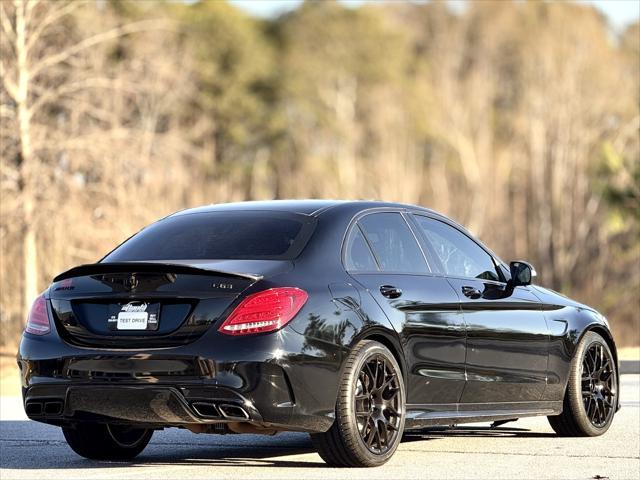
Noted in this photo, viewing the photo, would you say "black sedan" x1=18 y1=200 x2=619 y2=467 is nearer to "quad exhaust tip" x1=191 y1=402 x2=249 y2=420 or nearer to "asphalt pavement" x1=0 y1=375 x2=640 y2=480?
"quad exhaust tip" x1=191 y1=402 x2=249 y2=420

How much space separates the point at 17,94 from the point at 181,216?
16.8m

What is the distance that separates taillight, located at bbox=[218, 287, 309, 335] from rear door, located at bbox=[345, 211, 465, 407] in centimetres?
77

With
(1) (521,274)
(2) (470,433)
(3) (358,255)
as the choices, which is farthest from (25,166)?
(3) (358,255)

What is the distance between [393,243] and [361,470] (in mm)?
1575

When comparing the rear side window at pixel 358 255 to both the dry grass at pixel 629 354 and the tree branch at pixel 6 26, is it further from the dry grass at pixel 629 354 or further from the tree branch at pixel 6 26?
the tree branch at pixel 6 26

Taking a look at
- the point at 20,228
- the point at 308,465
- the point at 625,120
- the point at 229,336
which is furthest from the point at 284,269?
the point at 625,120

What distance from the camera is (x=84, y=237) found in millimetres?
26781

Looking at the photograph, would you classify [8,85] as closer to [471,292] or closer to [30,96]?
[30,96]

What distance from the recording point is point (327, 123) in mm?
78375

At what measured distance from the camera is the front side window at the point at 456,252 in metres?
9.59

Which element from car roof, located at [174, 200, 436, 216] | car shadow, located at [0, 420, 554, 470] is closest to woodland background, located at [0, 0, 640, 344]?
car shadow, located at [0, 420, 554, 470]

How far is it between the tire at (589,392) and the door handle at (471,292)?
111 centimetres

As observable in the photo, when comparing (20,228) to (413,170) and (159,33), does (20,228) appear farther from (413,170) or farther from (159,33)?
(413,170)

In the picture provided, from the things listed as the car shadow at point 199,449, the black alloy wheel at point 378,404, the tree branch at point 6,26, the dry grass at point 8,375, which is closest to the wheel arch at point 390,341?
the black alloy wheel at point 378,404
